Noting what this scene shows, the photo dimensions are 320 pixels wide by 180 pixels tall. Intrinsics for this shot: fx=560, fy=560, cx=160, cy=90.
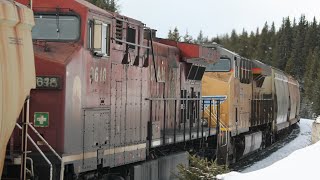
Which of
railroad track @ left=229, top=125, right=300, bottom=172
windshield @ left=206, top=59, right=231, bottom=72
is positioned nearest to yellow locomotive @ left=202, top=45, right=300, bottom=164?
windshield @ left=206, top=59, right=231, bottom=72

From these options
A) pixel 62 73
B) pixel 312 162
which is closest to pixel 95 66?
pixel 62 73

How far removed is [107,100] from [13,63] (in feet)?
10.8

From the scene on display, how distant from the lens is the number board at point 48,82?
809cm

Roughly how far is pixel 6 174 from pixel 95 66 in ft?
7.97

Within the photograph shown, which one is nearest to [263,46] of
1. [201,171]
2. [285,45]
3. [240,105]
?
[285,45]

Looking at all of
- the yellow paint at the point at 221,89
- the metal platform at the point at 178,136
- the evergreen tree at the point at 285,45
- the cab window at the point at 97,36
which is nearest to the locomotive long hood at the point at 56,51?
the cab window at the point at 97,36

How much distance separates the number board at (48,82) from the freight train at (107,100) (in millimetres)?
14

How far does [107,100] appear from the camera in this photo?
9930 mm

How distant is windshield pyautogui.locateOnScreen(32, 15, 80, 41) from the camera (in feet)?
28.9

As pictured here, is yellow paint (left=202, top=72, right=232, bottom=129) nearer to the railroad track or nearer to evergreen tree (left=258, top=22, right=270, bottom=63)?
the railroad track

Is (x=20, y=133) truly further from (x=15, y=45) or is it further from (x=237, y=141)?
(x=237, y=141)

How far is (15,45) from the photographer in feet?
22.6

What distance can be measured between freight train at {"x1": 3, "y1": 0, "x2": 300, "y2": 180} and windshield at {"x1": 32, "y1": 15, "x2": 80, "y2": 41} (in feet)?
0.05

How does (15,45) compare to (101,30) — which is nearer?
(15,45)
